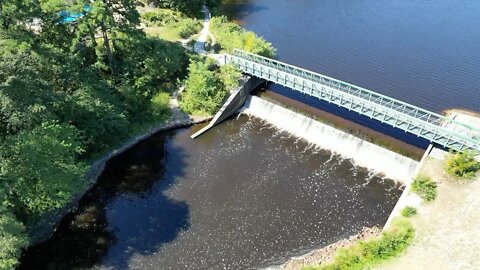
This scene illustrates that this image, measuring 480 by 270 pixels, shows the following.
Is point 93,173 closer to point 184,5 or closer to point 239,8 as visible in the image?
point 184,5

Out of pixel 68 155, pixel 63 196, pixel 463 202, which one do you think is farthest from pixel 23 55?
pixel 463 202

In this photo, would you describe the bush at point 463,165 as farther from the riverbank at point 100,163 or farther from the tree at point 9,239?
the tree at point 9,239

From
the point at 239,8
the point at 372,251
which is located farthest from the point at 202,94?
the point at 239,8

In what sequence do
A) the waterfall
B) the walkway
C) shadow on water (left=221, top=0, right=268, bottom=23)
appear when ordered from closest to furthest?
the waterfall, the walkway, shadow on water (left=221, top=0, right=268, bottom=23)

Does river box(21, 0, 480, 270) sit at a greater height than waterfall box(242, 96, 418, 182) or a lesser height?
lesser

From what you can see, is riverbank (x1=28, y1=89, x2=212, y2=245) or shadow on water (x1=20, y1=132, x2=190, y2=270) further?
riverbank (x1=28, y1=89, x2=212, y2=245)

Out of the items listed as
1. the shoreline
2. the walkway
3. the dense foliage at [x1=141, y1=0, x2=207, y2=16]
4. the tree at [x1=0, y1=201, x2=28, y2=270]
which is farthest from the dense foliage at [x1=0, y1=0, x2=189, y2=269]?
the dense foliage at [x1=141, y1=0, x2=207, y2=16]

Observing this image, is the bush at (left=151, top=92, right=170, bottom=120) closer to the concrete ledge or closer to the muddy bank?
the concrete ledge
